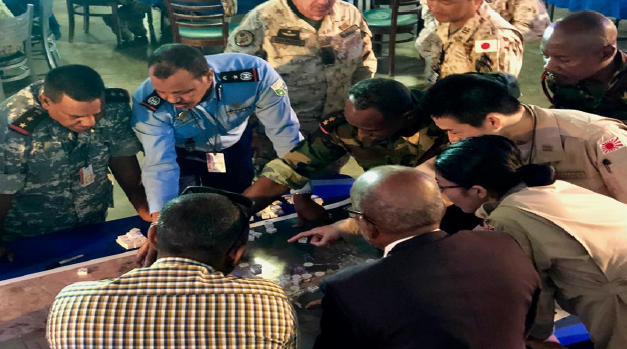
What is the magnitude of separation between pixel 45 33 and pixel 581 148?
206 inches

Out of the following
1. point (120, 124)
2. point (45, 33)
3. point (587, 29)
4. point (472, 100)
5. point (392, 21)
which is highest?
point (587, 29)

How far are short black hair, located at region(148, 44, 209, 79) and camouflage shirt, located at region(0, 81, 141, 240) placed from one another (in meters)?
0.28

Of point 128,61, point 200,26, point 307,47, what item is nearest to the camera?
point 307,47

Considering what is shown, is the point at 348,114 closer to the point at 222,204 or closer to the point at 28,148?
the point at 222,204

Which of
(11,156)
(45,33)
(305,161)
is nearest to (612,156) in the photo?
(305,161)

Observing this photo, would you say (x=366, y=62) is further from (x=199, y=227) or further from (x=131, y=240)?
(x=199, y=227)

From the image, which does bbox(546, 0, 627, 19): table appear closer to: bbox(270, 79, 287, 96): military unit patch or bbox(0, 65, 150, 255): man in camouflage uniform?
bbox(270, 79, 287, 96): military unit patch

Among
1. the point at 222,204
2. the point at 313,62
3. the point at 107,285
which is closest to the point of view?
the point at 107,285

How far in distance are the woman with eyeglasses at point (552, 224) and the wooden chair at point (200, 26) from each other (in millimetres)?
4093

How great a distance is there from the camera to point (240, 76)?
10.2 feet

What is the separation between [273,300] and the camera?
1637 mm

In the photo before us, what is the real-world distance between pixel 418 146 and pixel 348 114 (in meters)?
0.41

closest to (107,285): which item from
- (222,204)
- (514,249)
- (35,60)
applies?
(222,204)

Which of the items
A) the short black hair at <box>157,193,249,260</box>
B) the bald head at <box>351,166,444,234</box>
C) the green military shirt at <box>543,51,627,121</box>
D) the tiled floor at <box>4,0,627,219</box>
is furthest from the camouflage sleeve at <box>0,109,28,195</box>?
the tiled floor at <box>4,0,627,219</box>
